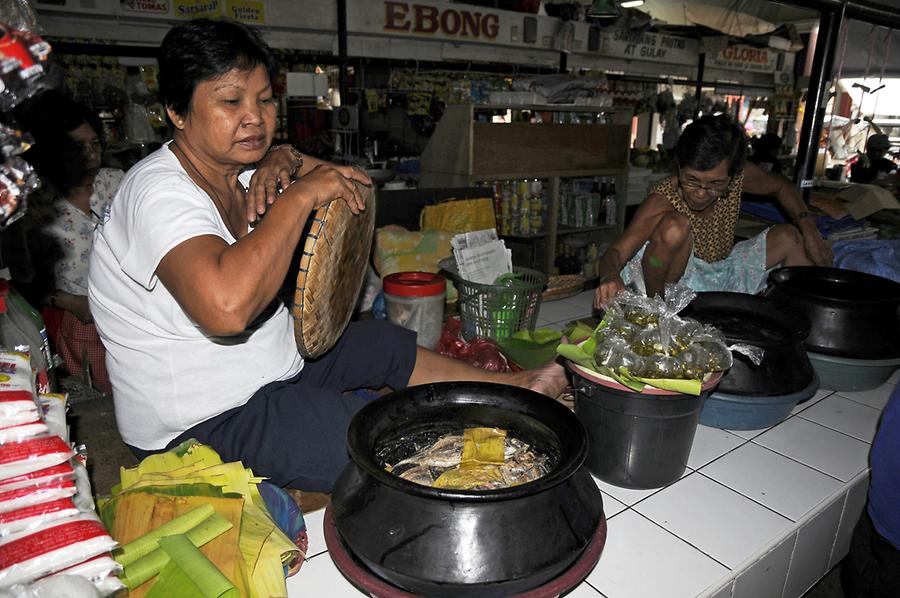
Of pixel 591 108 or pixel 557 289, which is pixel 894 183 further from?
pixel 557 289

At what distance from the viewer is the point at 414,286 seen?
8.82 ft

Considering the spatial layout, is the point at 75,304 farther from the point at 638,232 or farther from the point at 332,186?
the point at 638,232

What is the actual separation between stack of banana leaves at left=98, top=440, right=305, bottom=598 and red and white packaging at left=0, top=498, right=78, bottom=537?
0.76 feet

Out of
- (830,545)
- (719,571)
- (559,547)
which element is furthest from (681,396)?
(830,545)

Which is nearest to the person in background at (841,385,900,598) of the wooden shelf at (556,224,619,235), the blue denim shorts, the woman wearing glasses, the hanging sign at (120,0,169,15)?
the woman wearing glasses

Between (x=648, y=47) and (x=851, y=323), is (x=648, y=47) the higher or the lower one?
the higher one

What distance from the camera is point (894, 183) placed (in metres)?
5.68

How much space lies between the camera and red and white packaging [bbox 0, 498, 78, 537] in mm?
872

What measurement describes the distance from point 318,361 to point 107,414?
0.86 m

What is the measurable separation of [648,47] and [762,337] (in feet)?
22.7

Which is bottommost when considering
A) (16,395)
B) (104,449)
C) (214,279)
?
(104,449)

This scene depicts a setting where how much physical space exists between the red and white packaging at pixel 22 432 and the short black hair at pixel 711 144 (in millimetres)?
2551

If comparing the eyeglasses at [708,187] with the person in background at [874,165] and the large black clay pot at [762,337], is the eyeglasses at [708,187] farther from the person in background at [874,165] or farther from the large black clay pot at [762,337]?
the person in background at [874,165]

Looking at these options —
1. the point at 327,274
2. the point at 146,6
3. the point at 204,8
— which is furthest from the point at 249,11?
the point at 327,274
